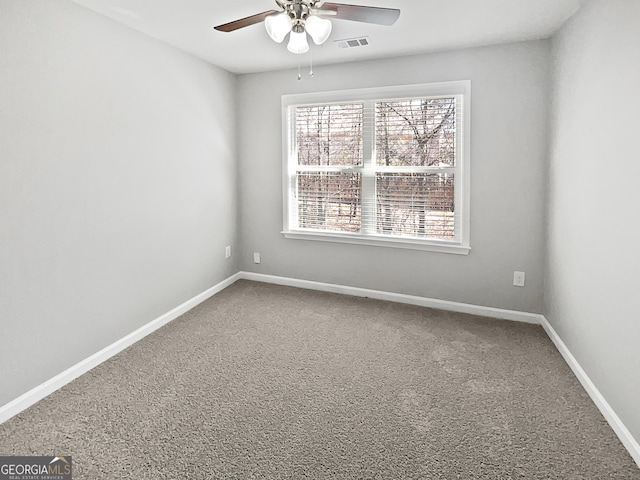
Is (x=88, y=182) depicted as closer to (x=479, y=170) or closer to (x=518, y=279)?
(x=479, y=170)

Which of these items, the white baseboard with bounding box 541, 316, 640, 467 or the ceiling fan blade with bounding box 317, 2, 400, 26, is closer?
the white baseboard with bounding box 541, 316, 640, 467

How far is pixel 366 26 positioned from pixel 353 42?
0.35 metres

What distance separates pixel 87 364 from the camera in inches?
97.4

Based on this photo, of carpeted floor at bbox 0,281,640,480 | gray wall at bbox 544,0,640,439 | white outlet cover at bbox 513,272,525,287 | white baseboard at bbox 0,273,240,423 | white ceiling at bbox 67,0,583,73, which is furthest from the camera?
white outlet cover at bbox 513,272,525,287

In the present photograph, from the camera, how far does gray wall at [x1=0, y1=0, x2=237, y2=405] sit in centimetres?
202

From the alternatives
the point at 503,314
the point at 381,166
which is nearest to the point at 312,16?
the point at 381,166

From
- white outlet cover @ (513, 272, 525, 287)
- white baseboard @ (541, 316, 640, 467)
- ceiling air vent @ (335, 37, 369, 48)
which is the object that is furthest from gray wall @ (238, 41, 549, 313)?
white baseboard @ (541, 316, 640, 467)

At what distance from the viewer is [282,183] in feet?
13.2

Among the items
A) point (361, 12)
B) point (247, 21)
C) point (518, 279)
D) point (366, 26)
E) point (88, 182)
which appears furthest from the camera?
point (518, 279)

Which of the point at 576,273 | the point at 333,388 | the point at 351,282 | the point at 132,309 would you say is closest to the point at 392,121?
the point at 351,282

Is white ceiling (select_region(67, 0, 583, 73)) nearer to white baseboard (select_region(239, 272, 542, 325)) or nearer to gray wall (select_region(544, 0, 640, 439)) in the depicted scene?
gray wall (select_region(544, 0, 640, 439))

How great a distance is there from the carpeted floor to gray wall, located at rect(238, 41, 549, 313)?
0.52 metres

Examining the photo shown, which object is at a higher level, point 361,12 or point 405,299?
point 361,12

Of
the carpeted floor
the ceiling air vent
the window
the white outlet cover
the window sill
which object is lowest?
the carpeted floor
